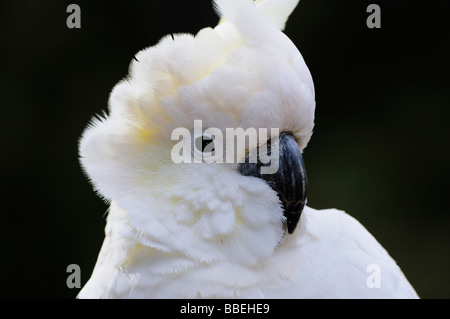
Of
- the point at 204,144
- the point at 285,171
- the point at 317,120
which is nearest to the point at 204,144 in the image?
the point at 204,144

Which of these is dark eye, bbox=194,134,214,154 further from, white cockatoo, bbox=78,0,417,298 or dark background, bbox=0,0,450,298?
dark background, bbox=0,0,450,298

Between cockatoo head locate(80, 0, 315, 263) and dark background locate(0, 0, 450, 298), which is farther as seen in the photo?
dark background locate(0, 0, 450, 298)

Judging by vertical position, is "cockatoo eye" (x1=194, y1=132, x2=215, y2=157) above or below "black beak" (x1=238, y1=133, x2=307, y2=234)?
above

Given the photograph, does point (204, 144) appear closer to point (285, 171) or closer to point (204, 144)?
point (204, 144)

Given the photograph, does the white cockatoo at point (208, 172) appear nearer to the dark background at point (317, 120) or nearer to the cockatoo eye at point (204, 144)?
the cockatoo eye at point (204, 144)

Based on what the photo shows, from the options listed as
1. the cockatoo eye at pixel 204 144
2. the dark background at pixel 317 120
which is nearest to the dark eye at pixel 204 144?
the cockatoo eye at pixel 204 144

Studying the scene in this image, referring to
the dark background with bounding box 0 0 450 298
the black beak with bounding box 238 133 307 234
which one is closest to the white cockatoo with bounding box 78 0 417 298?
the black beak with bounding box 238 133 307 234

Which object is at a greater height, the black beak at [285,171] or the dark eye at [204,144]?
the dark eye at [204,144]

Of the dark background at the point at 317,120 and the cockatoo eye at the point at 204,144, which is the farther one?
the dark background at the point at 317,120
